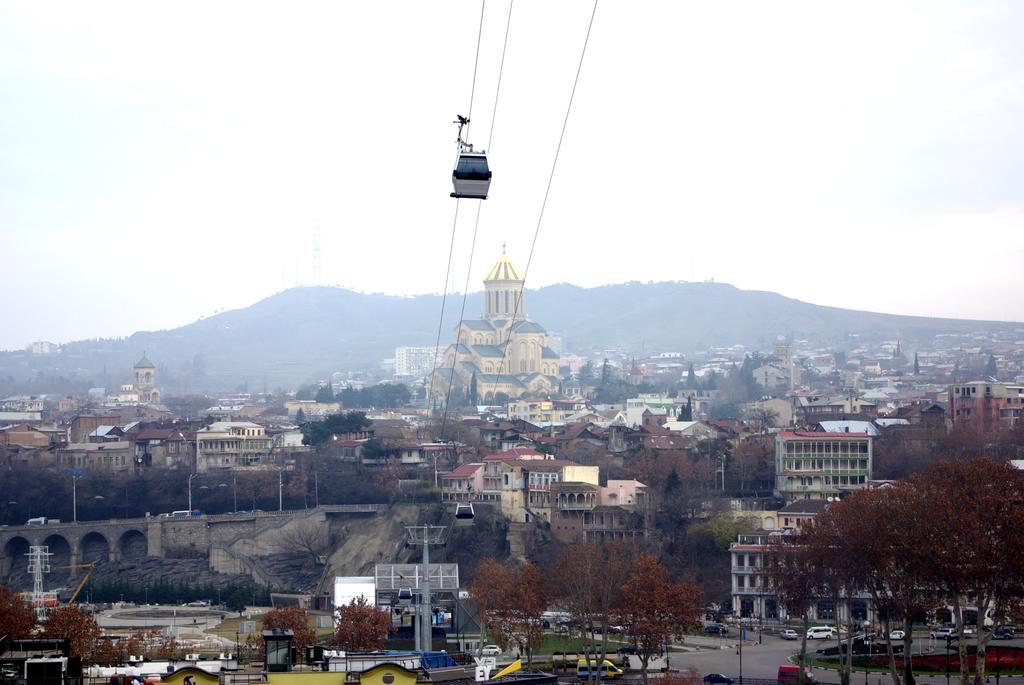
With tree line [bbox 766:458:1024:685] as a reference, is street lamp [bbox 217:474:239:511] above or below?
below

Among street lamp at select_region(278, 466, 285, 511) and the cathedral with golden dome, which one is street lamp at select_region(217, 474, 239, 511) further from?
the cathedral with golden dome

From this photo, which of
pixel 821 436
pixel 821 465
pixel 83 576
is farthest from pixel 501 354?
pixel 821 465

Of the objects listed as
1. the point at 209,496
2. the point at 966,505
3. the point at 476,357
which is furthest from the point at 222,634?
the point at 476,357

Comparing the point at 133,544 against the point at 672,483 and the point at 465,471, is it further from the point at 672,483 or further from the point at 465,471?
the point at 672,483

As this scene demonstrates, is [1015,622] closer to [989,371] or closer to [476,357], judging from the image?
[476,357]

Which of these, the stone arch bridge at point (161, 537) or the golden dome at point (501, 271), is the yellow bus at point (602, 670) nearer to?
the stone arch bridge at point (161, 537)

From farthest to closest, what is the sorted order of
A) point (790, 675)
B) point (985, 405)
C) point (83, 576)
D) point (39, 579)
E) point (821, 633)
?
point (985, 405) → point (83, 576) → point (39, 579) → point (821, 633) → point (790, 675)

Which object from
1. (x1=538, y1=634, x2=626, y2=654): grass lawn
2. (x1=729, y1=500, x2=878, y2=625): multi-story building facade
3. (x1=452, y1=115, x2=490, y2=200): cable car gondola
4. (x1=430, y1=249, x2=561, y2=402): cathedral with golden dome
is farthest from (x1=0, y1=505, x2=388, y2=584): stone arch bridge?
(x1=430, y1=249, x2=561, y2=402): cathedral with golden dome
